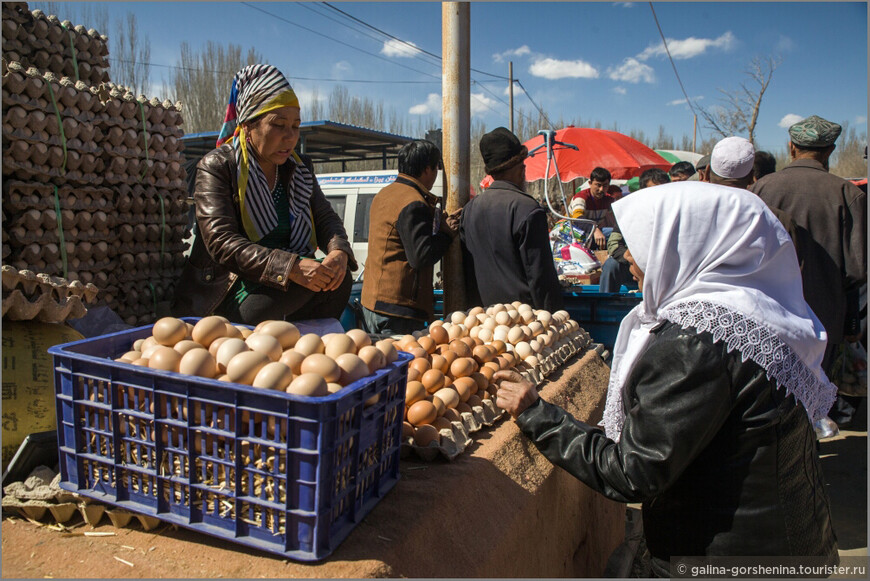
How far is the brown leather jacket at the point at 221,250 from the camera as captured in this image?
2.48 m

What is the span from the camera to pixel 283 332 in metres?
1.71

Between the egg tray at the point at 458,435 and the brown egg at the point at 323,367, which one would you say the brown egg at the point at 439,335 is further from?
the brown egg at the point at 323,367

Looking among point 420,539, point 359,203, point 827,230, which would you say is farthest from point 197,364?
point 359,203

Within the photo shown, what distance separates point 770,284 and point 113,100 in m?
3.24

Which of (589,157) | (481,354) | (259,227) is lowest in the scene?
(481,354)

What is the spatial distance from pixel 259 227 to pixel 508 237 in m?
1.71

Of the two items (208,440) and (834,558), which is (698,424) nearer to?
(834,558)

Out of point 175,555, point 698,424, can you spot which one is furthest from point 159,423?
point 698,424

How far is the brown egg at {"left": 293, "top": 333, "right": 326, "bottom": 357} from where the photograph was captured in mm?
1612

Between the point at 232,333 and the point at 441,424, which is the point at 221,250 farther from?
the point at 441,424

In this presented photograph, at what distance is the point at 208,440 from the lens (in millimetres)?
1368

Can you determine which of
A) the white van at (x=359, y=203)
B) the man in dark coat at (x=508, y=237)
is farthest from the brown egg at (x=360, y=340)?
the white van at (x=359, y=203)

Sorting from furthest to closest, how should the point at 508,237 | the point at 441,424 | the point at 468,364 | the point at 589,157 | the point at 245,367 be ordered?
the point at 589,157
the point at 508,237
the point at 468,364
the point at 441,424
the point at 245,367

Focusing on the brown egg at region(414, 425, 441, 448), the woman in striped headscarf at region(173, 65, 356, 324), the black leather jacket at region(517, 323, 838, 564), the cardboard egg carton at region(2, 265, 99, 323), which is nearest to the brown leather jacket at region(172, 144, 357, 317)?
the woman in striped headscarf at region(173, 65, 356, 324)
